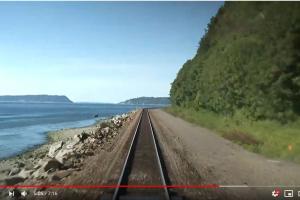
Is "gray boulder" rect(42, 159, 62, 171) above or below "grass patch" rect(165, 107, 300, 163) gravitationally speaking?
below

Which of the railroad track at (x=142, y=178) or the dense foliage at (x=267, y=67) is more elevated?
the dense foliage at (x=267, y=67)

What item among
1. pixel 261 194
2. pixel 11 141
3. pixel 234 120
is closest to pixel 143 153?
pixel 261 194

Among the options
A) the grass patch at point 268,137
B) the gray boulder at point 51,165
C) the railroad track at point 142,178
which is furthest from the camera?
the grass patch at point 268,137

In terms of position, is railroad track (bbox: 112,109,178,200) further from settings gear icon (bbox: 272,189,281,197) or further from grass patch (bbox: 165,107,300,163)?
grass patch (bbox: 165,107,300,163)

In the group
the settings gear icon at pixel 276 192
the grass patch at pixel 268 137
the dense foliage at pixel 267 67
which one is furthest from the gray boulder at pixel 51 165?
the dense foliage at pixel 267 67

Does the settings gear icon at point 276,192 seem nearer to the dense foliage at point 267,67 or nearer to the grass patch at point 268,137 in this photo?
the grass patch at point 268,137

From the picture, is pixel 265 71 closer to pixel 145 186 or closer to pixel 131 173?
→ pixel 131 173

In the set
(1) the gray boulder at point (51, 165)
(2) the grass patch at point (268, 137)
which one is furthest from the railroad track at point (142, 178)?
(2) the grass patch at point (268, 137)

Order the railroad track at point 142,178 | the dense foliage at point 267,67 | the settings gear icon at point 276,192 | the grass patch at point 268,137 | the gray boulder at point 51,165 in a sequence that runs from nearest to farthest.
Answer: the railroad track at point 142,178 → the settings gear icon at point 276,192 → the gray boulder at point 51,165 → the grass patch at point 268,137 → the dense foliage at point 267,67

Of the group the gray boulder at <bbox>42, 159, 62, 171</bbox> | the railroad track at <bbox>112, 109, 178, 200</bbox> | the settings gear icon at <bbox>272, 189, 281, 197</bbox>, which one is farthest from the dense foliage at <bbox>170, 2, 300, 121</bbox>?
the gray boulder at <bbox>42, 159, 62, 171</bbox>

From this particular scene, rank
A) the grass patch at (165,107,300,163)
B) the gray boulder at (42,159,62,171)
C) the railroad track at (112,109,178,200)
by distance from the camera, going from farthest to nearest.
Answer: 1. the grass patch at (165,107,300,163)
2. the gray boulder at (42,159,62,171)
3. the railroad track at (112,109,178,200)

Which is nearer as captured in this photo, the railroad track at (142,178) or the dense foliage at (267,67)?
the railroad track at (142,178)

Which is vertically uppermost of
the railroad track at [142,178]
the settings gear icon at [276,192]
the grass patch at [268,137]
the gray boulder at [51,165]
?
the grass patch at [268,137]

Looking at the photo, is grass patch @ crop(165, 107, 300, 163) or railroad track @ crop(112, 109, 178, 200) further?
grass patch @ crop(165, 107, 300, 163)
